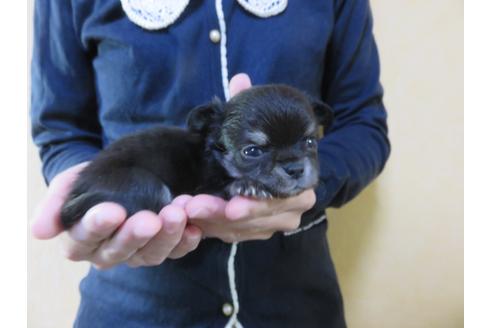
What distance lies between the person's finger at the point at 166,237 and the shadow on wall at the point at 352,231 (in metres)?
1.06

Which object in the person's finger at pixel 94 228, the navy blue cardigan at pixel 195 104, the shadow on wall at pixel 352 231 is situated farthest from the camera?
the shadow on wall at pixel 352 231

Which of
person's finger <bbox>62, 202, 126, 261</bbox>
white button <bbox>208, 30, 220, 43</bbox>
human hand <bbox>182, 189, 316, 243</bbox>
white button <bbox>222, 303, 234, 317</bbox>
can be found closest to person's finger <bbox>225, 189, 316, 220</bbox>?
human hand <bbox>182, 189, 316, 243</bbox>

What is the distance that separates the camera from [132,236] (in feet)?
2.55

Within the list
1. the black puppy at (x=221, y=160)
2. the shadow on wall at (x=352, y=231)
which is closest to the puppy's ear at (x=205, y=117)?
the black puppy at (x=221, y=160)

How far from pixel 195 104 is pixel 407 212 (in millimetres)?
1097

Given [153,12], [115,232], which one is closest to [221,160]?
[115,232]

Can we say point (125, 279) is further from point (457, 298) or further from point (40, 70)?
point (457, 298)

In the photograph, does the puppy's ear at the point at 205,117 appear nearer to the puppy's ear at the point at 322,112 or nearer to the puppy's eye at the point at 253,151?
the puppy's eye at the point at 253,151

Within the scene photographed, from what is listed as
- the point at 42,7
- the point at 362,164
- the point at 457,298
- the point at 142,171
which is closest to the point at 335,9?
the point at 362,164

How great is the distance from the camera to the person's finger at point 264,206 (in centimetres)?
86

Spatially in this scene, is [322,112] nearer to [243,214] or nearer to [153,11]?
[243,214]

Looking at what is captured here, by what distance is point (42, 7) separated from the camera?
124 centimetres

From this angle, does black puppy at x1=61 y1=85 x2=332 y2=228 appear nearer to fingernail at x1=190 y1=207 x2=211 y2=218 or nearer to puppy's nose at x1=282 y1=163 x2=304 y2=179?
puppy's nose at x1=282 y1=163 x2=304 y2=179

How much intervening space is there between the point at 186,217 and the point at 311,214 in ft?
1.42
